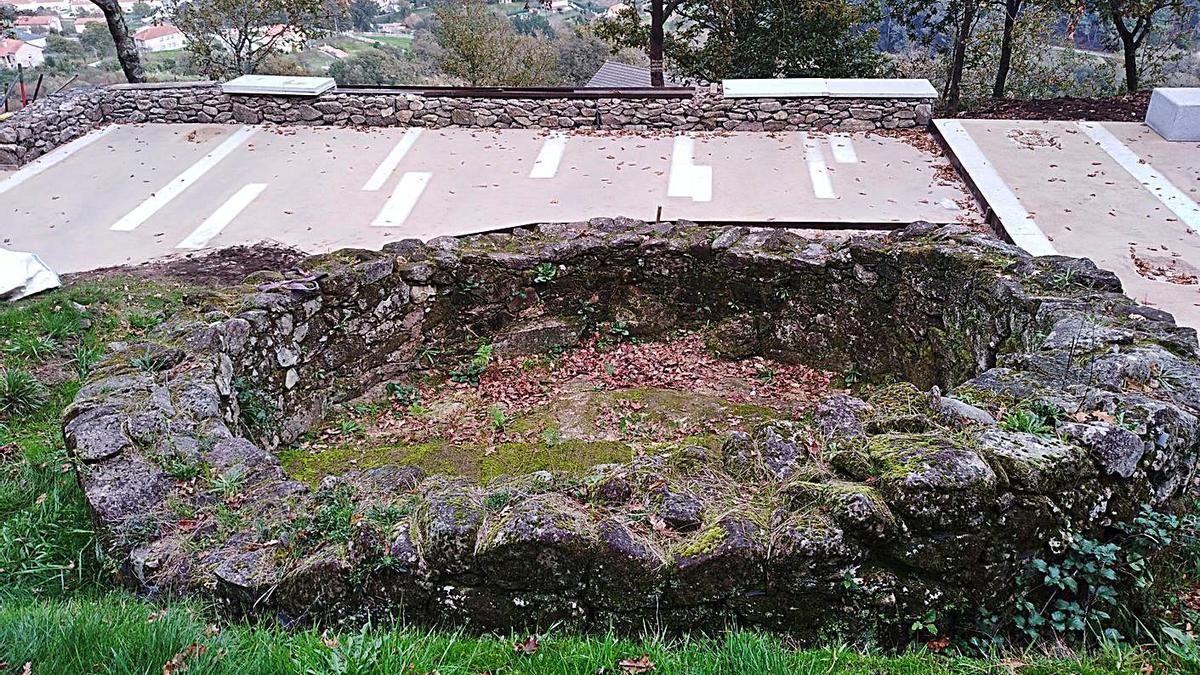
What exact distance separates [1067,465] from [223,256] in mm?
8220

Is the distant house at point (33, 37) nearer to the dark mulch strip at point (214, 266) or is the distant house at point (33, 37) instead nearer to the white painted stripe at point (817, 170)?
the dark mulch strip at point (214, 266)

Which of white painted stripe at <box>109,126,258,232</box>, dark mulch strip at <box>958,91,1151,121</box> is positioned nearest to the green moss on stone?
white painted stripe at <box>109,126,258,232</box>

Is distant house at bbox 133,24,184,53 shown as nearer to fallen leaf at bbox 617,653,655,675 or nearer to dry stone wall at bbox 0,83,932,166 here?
dry stone wall at bbox 0,83,932,166

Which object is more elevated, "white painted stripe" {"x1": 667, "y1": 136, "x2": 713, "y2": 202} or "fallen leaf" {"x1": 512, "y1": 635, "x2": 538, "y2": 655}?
"fallen leaf" {"x1": 512, "y1": 635, "x2": 538, "y2": 655}

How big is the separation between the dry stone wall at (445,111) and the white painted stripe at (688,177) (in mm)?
1006

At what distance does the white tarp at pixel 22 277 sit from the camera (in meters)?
7.59

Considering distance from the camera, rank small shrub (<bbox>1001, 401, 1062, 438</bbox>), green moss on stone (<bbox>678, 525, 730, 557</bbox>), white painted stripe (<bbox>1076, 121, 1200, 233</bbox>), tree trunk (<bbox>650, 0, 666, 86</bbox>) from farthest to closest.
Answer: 1. tree trunk (<bbox>650, 0, 666, 86</bbox>)
2. white painted stripe (<bbox>1076, 121, 1200, 233</bbox>)
3. small shrub (<bbox>1001, 401, 1062, 438</bbox>)
4. green moss on stone (<bbox>678, 525, 730, 557</bbox>)

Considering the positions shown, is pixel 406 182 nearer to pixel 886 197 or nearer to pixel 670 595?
pixel 886 197

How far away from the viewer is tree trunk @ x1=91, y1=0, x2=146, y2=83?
14.9 meters

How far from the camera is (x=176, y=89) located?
44.7 feet

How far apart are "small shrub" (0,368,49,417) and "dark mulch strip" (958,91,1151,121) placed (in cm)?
1263

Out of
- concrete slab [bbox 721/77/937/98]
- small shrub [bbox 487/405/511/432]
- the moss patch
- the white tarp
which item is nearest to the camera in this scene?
the moss patch

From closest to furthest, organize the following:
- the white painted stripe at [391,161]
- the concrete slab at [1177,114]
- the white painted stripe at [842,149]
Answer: the white painted stripe at [391,161] → the concrete slab at [1177,114] → the white painted stripe at [842,149]

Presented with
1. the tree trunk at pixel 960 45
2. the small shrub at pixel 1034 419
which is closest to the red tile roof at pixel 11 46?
the tree trunk at pixel 960 45
